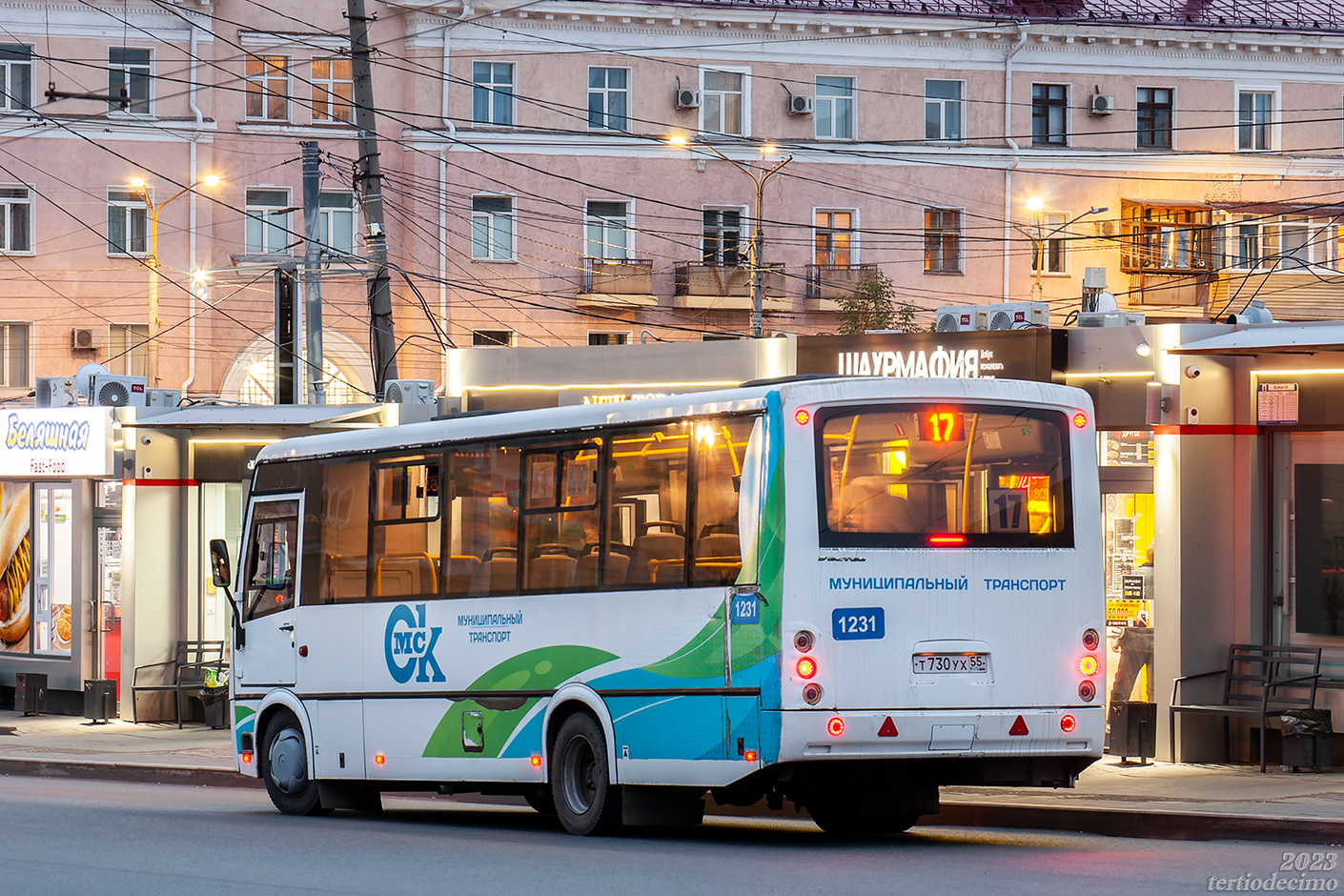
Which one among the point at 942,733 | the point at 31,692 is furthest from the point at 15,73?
the point at 942,733

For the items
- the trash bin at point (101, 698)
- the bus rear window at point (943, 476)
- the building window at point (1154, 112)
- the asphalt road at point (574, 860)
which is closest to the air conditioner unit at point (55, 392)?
the trash bin at point (101, 698)

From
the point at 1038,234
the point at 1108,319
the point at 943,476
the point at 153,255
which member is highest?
the point at 1038,234

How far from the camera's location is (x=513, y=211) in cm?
5103

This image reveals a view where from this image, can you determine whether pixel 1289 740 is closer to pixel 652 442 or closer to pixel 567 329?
pixel 652 442

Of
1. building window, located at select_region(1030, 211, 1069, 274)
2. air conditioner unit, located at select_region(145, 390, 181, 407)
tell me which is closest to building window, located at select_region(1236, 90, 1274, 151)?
building window, located at select_region(1030, 211, 1069, 274)

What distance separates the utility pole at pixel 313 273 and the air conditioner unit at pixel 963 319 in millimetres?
9100

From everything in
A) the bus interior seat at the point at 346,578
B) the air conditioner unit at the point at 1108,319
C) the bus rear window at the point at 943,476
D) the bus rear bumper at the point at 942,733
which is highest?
the air conditioner unit at the point at 1108,319

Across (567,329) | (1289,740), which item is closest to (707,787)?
(1289,740)

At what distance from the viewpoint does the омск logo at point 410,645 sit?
48.3 feet

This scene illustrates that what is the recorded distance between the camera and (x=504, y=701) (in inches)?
553

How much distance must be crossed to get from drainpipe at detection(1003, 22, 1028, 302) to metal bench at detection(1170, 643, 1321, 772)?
35267 millimetres

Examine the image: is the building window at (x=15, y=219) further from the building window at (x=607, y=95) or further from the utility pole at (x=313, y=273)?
the utility pole at (x=313, y=273)

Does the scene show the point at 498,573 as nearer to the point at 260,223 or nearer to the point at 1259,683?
the point at 1259,683

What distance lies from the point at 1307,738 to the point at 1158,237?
127ft
